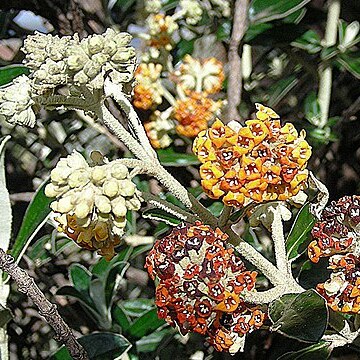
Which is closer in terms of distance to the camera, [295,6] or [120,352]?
[120,352]

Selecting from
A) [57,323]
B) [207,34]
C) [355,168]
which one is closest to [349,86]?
[355,168]

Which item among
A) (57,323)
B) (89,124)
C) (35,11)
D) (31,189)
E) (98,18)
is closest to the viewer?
(57,323)

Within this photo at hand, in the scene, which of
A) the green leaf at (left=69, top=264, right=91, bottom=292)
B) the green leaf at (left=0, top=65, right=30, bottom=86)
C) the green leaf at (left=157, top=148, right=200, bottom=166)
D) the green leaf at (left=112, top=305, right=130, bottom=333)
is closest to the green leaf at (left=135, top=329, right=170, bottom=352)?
the green leaf at (left=112, top=305, right=130, bottom=333)

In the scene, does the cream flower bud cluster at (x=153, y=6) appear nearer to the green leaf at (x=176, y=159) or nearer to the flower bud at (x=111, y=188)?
the green leaf at (x=176, y=159)

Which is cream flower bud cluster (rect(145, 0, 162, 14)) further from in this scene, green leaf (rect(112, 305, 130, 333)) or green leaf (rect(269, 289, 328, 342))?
green leaf (rect(269, 289, 328, 342))

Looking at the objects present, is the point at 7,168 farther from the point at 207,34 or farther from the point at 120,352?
the point at 120,352

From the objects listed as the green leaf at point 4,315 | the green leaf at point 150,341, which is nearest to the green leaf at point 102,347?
the green leaf at point 4,315

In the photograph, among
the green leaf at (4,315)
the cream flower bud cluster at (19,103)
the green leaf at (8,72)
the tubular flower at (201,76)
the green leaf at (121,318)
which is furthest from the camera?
the tubular flower at (201,76)
